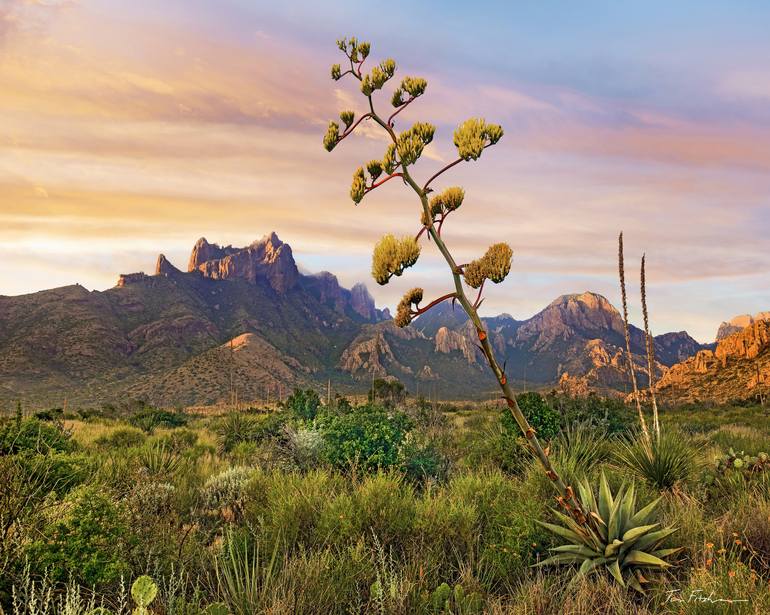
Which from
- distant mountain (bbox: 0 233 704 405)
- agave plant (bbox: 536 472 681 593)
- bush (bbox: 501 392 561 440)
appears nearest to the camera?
agave plant (bbox: 536 472 681 593)

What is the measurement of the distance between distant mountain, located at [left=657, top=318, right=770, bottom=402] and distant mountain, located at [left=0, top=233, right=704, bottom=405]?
11072 mm

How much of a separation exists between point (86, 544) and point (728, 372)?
9368 cm

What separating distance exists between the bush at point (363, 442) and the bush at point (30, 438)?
464cm

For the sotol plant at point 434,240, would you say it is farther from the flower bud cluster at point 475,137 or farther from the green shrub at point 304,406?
the green shrub at point 304,406

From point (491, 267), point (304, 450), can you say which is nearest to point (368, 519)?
point (491, 267)

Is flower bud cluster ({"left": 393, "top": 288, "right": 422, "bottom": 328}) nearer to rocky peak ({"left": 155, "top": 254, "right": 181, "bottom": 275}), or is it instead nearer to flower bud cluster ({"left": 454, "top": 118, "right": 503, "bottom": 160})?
flower bud cluster ({"left": 454, "top": 118, "right": 503, "bottom": 160})

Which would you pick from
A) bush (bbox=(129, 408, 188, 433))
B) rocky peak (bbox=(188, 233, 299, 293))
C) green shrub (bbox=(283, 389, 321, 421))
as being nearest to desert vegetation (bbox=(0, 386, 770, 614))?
green shrub (bbox=(283, 389, 321, 421))

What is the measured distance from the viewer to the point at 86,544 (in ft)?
13.7

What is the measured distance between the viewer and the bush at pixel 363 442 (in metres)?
8.93

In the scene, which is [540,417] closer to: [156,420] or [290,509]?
[290,509]

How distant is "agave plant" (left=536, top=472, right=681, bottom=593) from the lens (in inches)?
164

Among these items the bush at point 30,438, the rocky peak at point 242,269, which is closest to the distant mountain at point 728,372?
the bush at point 30,438

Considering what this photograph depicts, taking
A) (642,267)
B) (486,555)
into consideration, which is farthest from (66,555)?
(642,267)

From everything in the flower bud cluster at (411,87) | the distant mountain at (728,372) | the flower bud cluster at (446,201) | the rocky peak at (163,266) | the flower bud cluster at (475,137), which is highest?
the rocky peak at (163,266)
